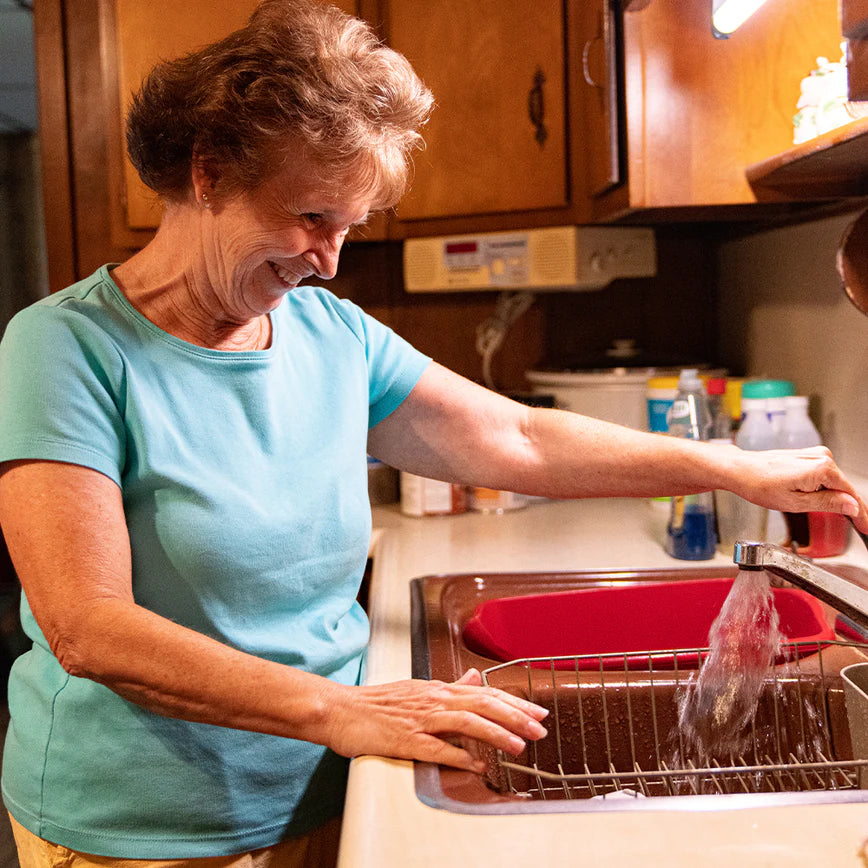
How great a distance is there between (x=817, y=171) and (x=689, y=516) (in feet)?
1.65

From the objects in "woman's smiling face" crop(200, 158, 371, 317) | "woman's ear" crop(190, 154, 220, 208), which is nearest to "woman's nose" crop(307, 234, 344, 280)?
"woman's smiling face" crop(200, 158, 371, 317)

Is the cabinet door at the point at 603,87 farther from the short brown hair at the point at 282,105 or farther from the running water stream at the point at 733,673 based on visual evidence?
the running water stream at the point at 733,673

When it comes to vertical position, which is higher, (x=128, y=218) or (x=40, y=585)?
(x=128, y=218)

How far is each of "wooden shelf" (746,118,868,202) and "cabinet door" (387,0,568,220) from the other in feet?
2.02

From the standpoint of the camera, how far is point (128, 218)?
224 centimetres

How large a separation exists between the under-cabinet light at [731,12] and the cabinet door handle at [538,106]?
2.64 ft

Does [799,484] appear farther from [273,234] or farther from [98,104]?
[98,104]

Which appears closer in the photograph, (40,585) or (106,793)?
(40,585)

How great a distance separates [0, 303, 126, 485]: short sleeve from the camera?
818mm

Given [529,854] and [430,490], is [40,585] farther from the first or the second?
[430,490]

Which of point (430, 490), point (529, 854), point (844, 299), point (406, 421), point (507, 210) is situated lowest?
point (529, 854)

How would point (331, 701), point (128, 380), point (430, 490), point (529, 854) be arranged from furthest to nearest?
point (430, 490)
point (128, 380)
point (331, 701)
point (529, 854)

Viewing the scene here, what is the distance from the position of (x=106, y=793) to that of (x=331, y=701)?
0.95 ft

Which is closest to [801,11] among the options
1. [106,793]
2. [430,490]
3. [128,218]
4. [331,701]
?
[430,490]
